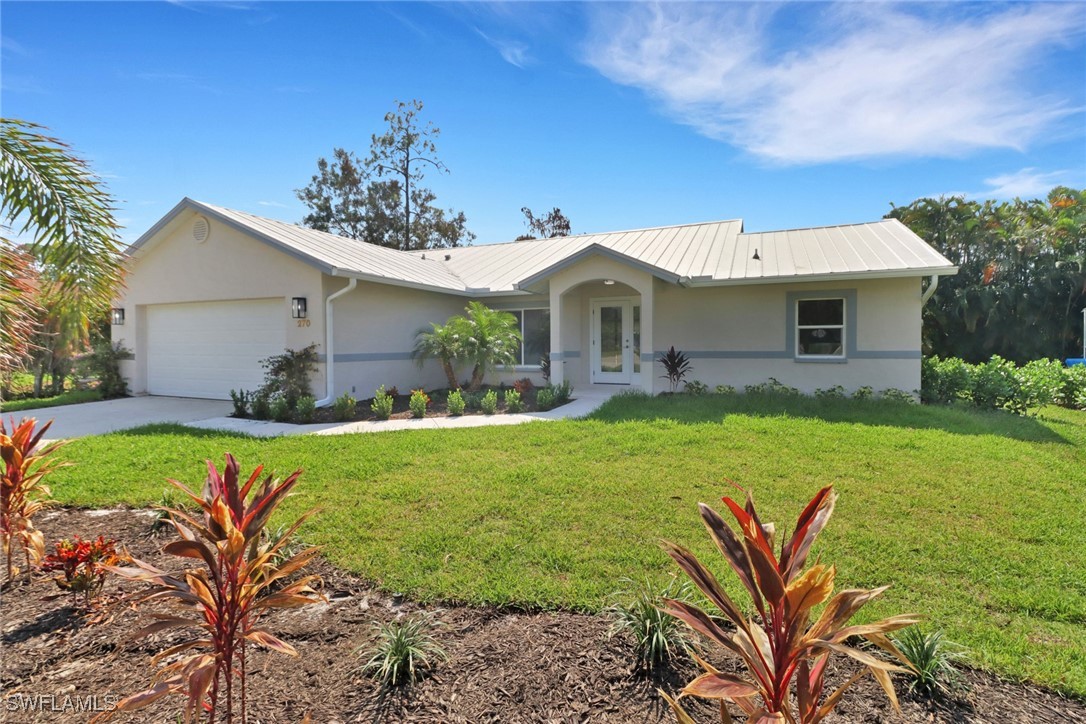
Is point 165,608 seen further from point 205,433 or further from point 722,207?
point 722,207

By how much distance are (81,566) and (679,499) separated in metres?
4.74

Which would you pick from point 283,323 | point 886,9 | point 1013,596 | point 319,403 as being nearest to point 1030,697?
point 1013,596

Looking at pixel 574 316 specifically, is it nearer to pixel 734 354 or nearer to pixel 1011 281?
pixel 734 354

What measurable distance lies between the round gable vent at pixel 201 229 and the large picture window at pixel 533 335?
7.97m

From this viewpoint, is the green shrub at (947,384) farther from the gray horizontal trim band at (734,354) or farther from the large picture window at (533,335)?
the large picture window at (533,335)

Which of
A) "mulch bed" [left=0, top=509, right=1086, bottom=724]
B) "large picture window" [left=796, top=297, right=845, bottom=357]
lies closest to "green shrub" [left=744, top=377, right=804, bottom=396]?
"large picture window" [left=796, top=297, right=845, bottom=357]

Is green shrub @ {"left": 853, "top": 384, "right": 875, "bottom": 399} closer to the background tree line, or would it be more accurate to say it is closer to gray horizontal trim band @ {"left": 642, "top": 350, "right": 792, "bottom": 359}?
gray horizontal trim band @ {"left": 642, "top": 350, "right": 792, "bottom": 359}

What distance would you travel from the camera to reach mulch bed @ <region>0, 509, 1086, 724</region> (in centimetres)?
230

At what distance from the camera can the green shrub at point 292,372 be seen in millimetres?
10773

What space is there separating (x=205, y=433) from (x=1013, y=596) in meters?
10.2

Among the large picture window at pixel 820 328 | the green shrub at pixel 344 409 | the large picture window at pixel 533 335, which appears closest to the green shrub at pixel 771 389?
the large picture window at pixel 820 328

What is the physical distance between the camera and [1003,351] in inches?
733

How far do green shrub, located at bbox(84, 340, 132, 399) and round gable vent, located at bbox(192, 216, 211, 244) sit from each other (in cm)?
397

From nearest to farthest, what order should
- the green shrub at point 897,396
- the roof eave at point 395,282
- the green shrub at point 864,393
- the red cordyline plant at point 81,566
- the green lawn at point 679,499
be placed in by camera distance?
the red cordyline plant at point 81,566, the green lawn at point 679,499, the roof eave at point 395,282, the green shrub at point 897,396, the green shrub at point 864,393
